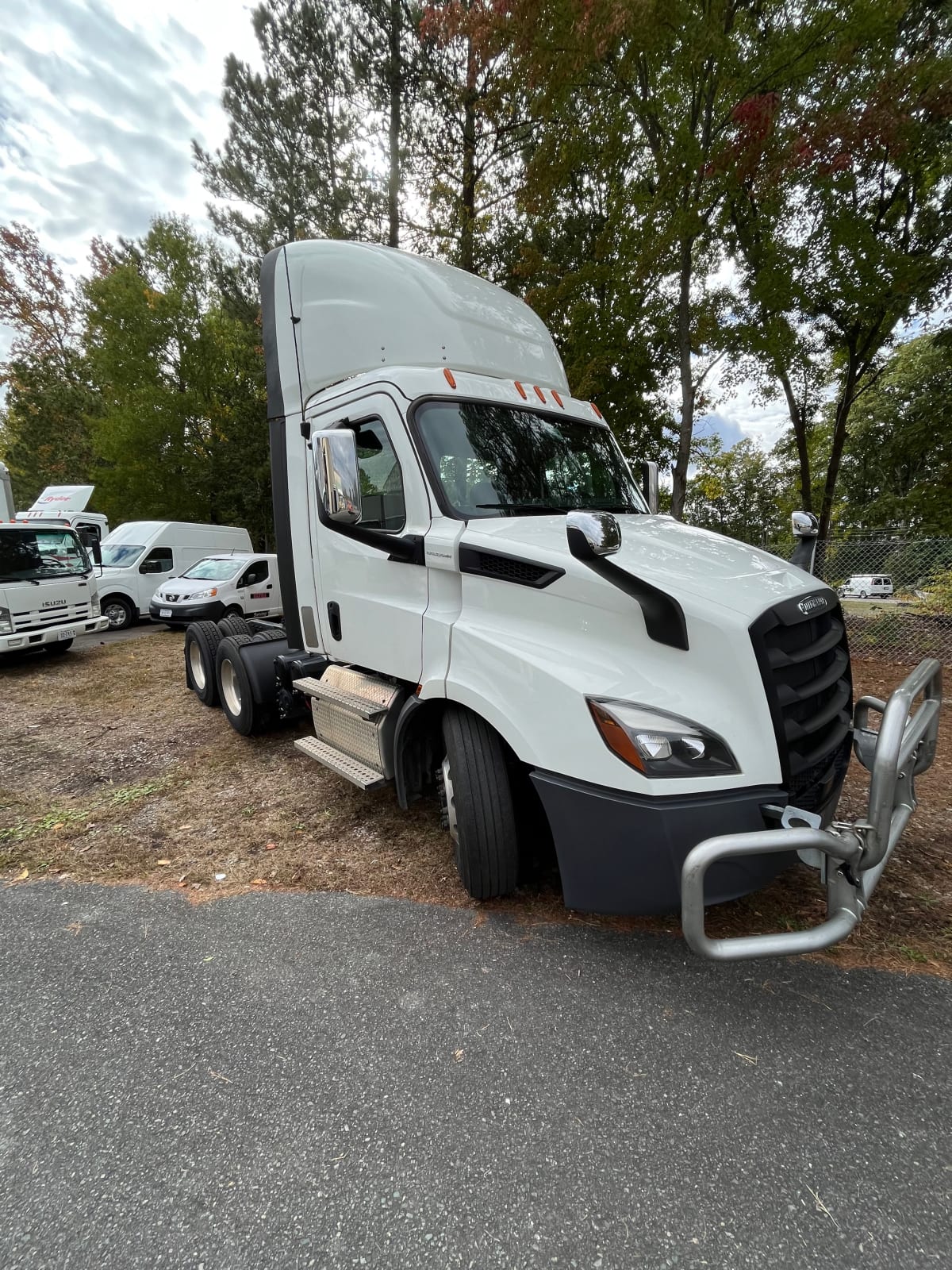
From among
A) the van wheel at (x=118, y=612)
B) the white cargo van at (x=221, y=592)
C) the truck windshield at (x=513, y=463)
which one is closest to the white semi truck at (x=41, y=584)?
the white cargo van at (x=221, y=592)

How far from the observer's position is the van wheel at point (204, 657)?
632 centimetres

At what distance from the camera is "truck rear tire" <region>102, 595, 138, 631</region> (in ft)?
41.8

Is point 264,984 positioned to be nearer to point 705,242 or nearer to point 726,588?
point 726,588

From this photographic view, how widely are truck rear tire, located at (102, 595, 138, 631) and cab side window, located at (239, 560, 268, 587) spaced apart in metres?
3.48

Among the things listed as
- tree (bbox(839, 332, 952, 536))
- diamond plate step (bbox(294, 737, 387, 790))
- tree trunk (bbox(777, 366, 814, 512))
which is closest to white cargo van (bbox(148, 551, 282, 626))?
diamond plate step (bbox(294, 737, 387, 790))

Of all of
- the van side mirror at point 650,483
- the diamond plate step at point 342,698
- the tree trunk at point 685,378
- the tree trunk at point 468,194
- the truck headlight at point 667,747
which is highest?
the tree trunk at point 468,194

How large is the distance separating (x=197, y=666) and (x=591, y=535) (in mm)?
5863

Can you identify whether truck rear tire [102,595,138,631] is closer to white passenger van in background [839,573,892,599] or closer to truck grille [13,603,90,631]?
truck grille [13,603,90,631]

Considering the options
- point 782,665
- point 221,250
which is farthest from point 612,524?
point 221,250

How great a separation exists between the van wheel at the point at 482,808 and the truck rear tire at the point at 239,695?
305 cm

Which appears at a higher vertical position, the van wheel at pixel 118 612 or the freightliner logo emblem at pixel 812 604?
the freightliner logo emblem at pixel 812 604

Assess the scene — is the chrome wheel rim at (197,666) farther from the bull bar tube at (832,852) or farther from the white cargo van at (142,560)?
the white cargo van at (142,560)

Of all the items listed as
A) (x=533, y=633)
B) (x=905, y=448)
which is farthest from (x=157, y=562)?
(x=905, y=448)

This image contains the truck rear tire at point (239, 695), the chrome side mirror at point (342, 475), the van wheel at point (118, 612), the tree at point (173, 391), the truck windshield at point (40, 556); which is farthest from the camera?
the tree at point (173, 391)
